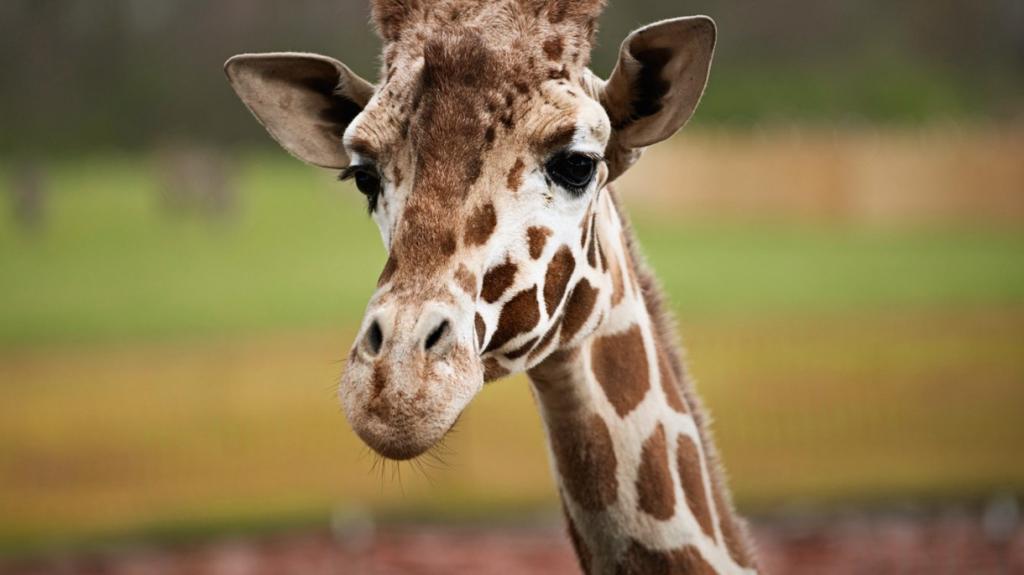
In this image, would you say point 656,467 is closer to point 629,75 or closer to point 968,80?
point 629,75

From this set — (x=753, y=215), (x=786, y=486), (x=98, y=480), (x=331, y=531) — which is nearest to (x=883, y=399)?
(x=786, y=486)

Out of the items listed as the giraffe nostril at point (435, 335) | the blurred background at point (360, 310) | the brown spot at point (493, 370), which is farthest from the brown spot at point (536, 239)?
the blurred background at point (360, 310)

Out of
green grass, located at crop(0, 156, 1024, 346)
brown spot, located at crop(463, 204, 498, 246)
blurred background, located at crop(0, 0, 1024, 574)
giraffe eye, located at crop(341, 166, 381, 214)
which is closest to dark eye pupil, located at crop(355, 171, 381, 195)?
giraffe eye, located at crop(341, 166, 381, 214)

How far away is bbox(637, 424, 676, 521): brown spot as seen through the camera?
2680 mm

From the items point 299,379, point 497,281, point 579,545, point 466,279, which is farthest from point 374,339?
point 299,379

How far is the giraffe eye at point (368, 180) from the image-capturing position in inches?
96.3

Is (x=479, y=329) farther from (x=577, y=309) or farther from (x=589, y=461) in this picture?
(x=589, y=461)

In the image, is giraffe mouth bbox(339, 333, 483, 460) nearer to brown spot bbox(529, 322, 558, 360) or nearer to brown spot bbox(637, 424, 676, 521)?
Result: brown spot bbox(529, 322, 558, 360)

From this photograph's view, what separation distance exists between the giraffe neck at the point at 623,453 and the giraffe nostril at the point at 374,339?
25.1 inches

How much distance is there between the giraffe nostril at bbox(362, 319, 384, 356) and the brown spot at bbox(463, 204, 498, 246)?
28cm

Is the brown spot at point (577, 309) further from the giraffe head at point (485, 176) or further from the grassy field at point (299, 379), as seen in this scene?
the grassy field at point (299, 379)

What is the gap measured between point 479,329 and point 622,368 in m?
0.60

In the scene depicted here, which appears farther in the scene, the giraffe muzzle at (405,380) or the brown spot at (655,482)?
the brown spot at (655,482)

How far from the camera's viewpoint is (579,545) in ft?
9.05
